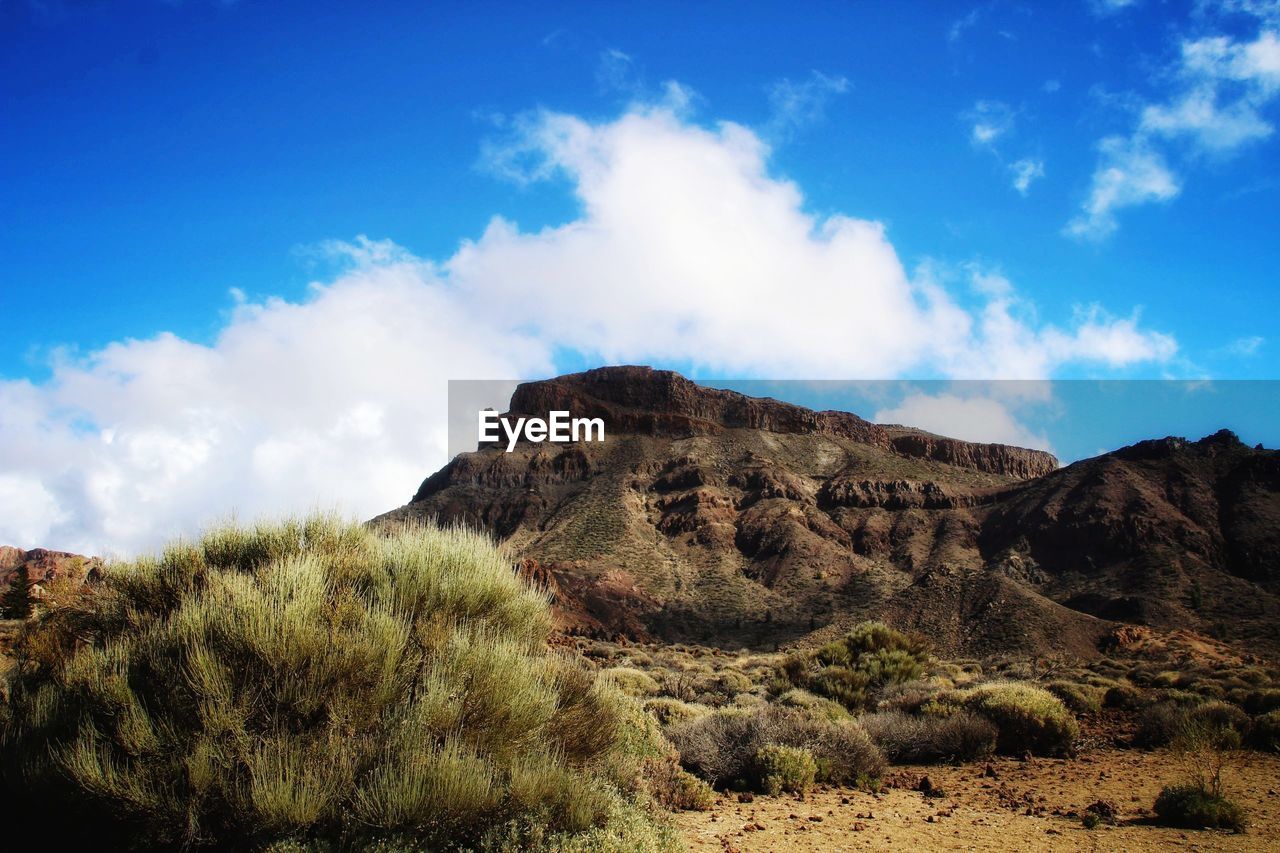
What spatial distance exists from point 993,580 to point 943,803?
4164cm

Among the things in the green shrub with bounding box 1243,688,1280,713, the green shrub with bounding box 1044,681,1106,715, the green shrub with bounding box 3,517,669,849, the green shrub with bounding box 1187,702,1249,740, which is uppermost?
the green shrub with bounding box 3,517,669,849

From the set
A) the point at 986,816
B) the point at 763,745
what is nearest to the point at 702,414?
the point at 763,745

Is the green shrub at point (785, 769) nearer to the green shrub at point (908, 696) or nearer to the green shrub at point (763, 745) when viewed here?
the green shrub at point (763, 745)

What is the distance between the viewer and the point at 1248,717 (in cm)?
1415

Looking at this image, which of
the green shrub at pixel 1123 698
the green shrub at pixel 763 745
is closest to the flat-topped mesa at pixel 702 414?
the green shrub at pixel 1123 698

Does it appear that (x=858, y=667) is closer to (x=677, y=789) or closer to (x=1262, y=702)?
→ (x=1262, y=702)

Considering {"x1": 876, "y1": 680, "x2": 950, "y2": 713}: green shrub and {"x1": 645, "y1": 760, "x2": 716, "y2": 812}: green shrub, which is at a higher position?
{"x1": 645, "y1": 760, "x2": 716, "y2": 812}: green shrub

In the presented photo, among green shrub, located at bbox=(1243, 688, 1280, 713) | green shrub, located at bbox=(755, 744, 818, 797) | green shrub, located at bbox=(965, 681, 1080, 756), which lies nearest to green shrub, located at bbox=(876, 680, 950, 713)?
green shrub, located at bbox=(965, 681, 1080, 756)

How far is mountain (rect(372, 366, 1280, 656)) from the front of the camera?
4753 cm

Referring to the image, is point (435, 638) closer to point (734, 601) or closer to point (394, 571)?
point (394, 571)

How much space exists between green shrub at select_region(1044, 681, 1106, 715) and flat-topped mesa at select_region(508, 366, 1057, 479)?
81.0m

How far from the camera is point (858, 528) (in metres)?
75.9

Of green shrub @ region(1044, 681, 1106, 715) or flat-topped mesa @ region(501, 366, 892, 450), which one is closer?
green shrub @ region(1044, 681, 1106, 715)

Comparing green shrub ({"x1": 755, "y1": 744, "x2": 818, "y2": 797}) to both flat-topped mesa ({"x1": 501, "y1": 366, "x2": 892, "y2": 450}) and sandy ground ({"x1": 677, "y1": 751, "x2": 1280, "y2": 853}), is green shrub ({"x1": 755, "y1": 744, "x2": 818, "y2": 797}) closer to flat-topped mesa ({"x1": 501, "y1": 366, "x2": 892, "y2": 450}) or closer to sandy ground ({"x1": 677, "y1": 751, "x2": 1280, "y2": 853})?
sandy ground ({"x1": 677, "y1": 751, "x2": 1280, "y2": 853})
